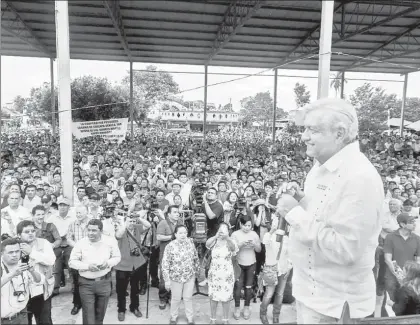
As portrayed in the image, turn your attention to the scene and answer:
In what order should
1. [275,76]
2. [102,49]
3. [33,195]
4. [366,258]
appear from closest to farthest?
[366,258] < [33,195] < [102,49] < [275,76]

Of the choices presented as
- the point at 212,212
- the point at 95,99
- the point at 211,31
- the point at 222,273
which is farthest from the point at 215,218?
the point at 95,99

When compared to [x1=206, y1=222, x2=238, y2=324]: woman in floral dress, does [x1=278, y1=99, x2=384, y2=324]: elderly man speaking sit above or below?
above

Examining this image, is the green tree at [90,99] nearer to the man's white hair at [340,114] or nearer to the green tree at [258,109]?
the green tree at [258,109]

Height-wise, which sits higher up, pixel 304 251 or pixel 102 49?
pixel 102 49

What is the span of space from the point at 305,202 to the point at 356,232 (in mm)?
283

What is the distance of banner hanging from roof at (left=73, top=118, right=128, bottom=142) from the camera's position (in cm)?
691

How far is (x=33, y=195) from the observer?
578cm

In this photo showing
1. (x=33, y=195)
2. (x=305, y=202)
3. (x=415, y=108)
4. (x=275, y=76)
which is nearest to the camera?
(x=305, y=202)

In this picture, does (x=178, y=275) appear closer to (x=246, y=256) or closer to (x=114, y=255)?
(x=114, y=255)

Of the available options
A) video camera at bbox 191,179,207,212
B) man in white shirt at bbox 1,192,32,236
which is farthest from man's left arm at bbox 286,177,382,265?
video camera at bbox 191,179,207,212

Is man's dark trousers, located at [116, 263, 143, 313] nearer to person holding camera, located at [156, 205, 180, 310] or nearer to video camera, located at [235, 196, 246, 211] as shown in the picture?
person holding camera, located at [156, 205, 180, 310]

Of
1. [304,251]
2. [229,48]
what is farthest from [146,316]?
[229,48]

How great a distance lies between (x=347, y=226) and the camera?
3.90ft

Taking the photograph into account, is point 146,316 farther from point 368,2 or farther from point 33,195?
point 368,2
